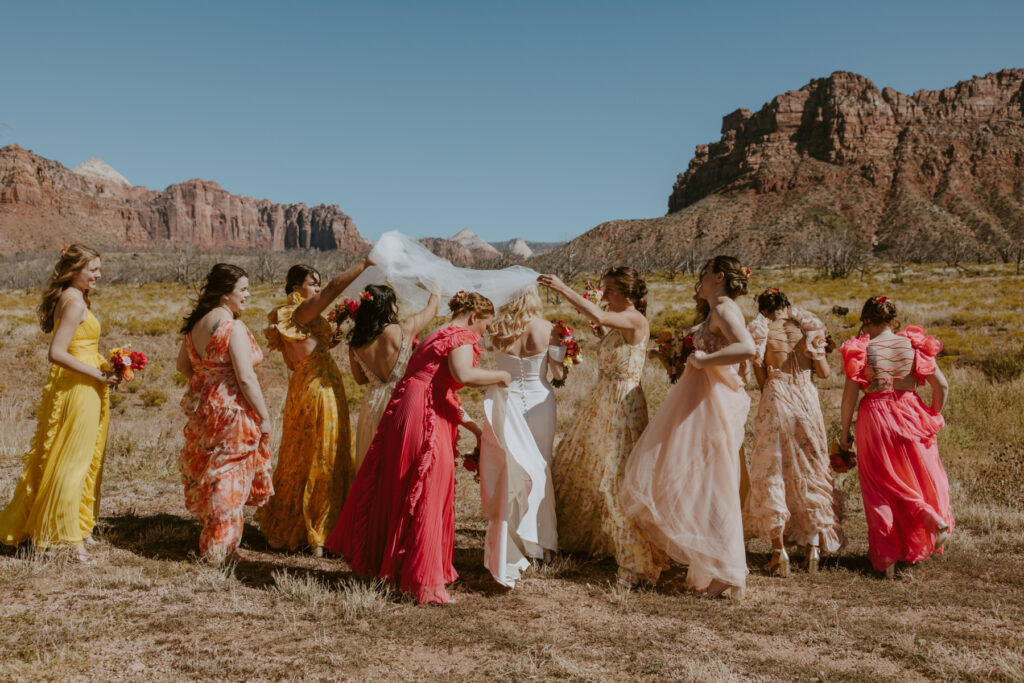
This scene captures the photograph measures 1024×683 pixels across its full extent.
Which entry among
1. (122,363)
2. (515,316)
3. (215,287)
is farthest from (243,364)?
(515,316)

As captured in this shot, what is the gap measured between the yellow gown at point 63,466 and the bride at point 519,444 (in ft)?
9.36

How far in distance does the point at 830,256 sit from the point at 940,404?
56.2 meters

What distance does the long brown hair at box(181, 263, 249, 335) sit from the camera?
4.60 meters

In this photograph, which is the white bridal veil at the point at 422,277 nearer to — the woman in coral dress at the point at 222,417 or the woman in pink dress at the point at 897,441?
the woman in coral dress at the point at 222,417

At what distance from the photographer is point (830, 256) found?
2201 inches

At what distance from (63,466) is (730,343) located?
15.4 feet

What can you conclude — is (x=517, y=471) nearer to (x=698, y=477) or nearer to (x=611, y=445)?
(x=611, y=445)

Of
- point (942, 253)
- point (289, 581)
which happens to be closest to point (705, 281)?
point (289, 581)

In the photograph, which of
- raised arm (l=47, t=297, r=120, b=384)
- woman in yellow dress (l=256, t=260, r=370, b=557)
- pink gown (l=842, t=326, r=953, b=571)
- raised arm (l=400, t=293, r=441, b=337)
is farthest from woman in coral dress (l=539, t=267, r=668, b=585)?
raised arm (l=47, t=297, r=120, b=384)

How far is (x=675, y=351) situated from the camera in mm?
4930

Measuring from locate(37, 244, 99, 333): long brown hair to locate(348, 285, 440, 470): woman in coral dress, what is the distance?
190 cm

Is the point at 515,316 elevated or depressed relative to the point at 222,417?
elevated

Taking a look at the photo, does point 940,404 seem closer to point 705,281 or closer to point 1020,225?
point 705,281

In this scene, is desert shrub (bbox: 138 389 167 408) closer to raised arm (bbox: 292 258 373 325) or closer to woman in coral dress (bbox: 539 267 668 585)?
raised arm (bbox: 292 258 373 325)
